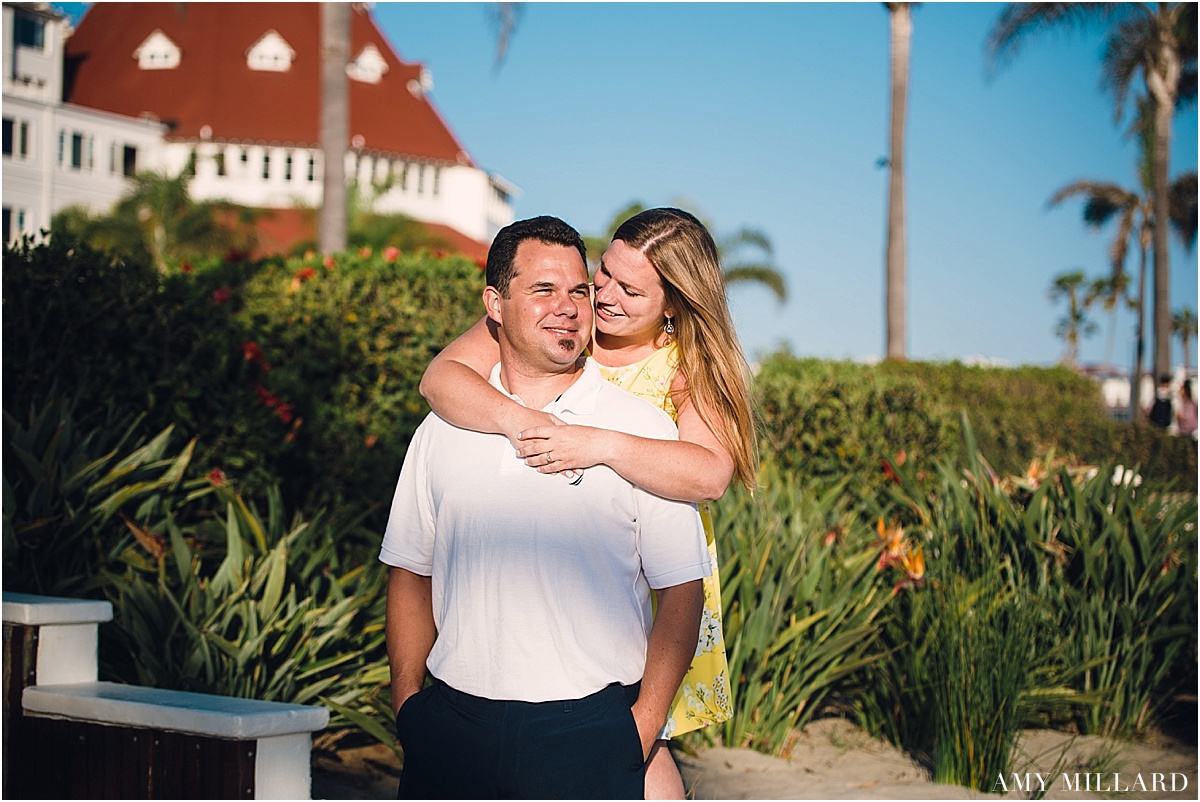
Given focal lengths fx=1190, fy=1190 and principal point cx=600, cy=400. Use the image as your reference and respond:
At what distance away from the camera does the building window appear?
132ft

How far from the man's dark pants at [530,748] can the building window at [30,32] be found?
43691 millimetres

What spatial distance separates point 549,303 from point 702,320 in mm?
545

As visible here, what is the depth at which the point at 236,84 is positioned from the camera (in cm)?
4631

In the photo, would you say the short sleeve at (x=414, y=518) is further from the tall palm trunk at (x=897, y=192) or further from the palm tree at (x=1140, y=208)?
the palm tree at (x=1140, y=208)

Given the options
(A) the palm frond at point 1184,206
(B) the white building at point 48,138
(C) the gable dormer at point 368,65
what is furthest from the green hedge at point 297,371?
(C) the gable dormer at point 368,65

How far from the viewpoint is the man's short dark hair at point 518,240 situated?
113 inches

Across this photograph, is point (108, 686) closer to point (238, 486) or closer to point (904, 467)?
point (238, 486)

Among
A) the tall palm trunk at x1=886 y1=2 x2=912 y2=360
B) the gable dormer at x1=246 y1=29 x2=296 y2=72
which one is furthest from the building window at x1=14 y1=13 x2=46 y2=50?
the tall palm trunk at x1=886 y1=2 x2=912 y2=360

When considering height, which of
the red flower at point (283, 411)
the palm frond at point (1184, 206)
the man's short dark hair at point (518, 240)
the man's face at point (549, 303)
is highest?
the palm frond at point (1184, 206)

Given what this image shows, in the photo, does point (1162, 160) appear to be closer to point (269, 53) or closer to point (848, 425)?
point (848, 425)

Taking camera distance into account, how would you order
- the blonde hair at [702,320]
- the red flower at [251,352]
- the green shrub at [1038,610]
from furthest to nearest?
the red flower at [251,352] → the green shrub at [1038,610] → the blonde hair at [702,320]

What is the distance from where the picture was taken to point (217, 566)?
17.7ft

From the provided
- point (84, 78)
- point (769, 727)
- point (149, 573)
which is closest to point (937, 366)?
point (769, 727)

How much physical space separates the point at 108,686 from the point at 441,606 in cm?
168
